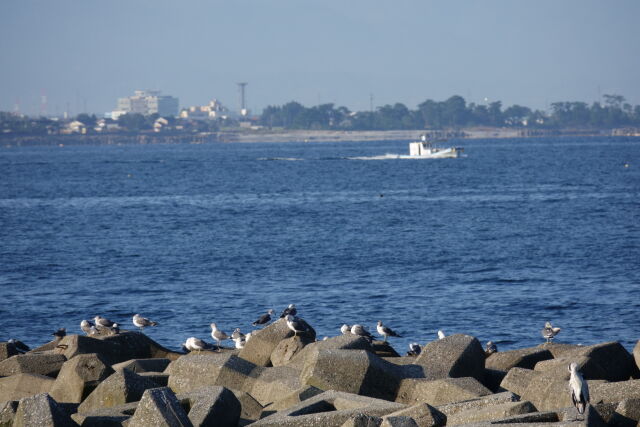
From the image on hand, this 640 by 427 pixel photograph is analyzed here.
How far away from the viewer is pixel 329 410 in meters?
9.74

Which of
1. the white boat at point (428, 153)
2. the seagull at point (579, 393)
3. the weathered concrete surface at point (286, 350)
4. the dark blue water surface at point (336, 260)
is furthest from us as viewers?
the white boat at point (428, 153)

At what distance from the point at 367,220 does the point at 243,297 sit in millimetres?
22914

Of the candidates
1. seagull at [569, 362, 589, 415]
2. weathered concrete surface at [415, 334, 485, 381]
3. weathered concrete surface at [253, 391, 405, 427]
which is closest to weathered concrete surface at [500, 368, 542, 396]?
weathered concrete surface at [415, 334, 485, 381]

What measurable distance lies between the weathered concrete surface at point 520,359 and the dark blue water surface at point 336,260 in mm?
6350

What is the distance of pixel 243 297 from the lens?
80.5ft

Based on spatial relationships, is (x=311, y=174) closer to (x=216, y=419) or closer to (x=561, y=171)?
(x=561, y=171)

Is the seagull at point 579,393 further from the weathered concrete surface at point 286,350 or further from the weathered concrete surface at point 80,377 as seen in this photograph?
the weathered concrete surface at point 80,377

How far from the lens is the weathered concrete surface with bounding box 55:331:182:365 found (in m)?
13.0

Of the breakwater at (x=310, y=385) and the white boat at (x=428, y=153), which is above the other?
the breakwater at (x=310, y=385)

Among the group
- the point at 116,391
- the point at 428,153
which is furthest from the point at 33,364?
the point at 428,153

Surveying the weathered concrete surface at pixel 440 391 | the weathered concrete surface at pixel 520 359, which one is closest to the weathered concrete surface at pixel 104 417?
the weathered concrete surface at pixel 440 391

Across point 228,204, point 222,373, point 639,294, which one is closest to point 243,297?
point 639,294

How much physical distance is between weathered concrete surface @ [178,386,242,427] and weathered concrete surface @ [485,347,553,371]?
13.8 feet

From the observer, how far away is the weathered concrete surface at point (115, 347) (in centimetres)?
1301
